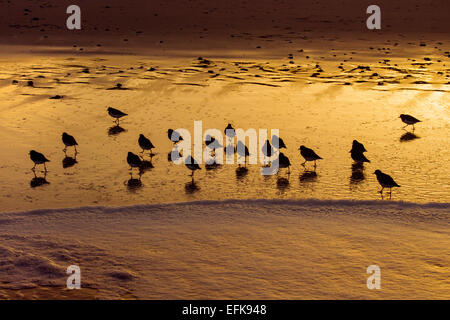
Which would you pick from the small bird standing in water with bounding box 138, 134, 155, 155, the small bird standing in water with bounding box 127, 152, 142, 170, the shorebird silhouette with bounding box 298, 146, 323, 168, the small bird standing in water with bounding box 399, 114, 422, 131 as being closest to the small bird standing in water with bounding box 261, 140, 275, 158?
the shorebird silhouette with bounding box 298, 146, 323, 168

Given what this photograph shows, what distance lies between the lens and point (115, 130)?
17.1 metres

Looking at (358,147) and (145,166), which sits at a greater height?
(358,147)

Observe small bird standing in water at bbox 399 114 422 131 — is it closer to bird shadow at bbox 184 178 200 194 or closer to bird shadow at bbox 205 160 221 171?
bird shadow at bbox 205 160 221 171

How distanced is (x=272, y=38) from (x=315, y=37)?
9.29 feet

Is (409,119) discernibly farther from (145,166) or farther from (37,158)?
(37,158)

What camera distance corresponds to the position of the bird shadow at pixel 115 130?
55.0 feet

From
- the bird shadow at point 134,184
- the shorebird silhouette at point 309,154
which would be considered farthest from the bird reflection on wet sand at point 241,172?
the bird shadow at point 134,184

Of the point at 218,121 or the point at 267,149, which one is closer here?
the point at 267,149

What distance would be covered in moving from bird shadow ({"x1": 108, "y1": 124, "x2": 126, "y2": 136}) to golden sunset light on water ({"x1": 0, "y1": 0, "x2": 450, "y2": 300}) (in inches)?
3.3

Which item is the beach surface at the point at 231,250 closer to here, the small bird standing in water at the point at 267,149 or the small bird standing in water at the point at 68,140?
the small bird standing in water at the point at 267,149

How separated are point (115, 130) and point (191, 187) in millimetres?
5002

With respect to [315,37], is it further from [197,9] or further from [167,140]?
[167,140]

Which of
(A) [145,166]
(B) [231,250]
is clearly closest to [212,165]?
(A) [145,166]

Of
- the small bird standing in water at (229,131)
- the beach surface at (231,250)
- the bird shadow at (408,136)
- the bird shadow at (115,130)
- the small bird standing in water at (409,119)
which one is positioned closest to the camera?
the beach surface at (231,250)
